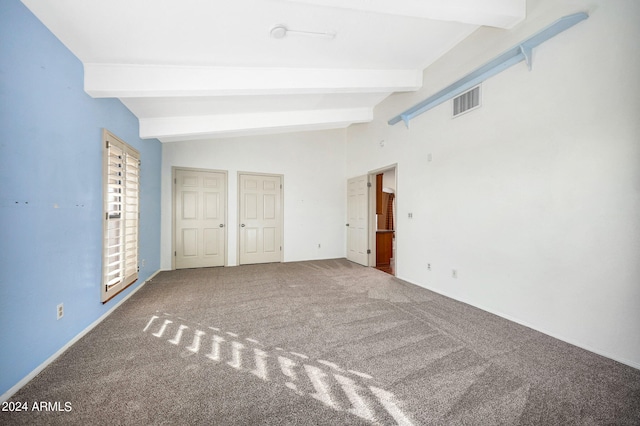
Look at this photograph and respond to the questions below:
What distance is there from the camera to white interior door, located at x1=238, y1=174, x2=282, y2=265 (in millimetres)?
5707

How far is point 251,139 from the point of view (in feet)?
18.9

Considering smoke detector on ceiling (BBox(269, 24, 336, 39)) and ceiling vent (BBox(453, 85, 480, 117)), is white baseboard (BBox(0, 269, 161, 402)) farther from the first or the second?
ceiling vent (BBox(453, 85, 480, 117))

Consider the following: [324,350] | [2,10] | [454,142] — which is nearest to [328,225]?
[454,142]

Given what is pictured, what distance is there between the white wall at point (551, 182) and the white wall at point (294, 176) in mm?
3032

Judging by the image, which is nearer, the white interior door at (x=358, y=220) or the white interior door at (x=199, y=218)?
the white interior door at (x=199, y=218)

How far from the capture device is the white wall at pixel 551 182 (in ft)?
6.38

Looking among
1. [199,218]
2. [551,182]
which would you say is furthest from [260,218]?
[551,182]

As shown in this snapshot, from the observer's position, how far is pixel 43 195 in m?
1.91

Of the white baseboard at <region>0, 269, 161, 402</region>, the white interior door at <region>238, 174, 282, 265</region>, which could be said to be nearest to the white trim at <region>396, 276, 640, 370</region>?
the white interior door at <region>238, 174, 282, 265</region>

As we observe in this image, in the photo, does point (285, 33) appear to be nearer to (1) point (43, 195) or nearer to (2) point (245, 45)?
(2) point (245, 45)

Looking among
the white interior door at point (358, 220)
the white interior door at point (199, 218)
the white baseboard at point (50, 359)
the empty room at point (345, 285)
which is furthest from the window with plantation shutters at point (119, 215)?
the white interior door at point (358, 220)

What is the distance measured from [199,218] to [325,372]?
4463 mm

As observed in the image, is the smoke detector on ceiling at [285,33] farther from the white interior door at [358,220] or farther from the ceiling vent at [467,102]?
the white interior door at [358,220]

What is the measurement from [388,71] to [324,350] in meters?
3.56
